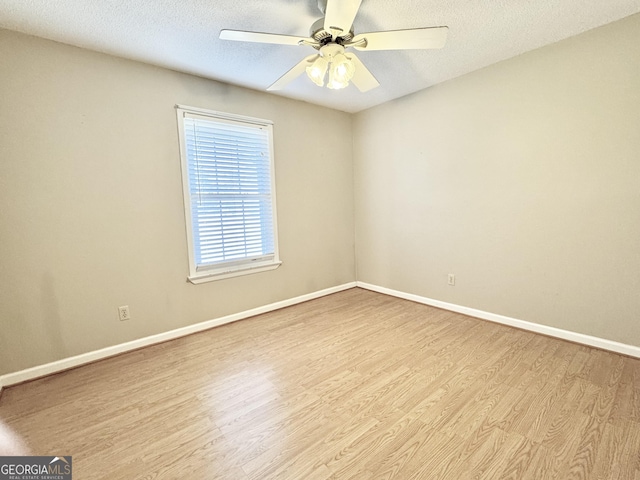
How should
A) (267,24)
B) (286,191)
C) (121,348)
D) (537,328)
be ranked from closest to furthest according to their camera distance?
1. (267,24)
2. (121,348)
3. (537,328)
4. (286,191)

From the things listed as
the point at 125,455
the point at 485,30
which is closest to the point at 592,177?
the point at 485,30

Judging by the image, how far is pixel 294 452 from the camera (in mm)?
1342

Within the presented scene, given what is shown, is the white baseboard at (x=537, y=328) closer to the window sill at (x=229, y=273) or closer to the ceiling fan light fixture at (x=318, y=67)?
the window sill at (x=229, y=273)

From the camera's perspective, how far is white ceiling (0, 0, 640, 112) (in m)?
1.74

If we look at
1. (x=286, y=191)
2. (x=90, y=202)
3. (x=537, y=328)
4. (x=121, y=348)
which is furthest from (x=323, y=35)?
(x=537, y=328)

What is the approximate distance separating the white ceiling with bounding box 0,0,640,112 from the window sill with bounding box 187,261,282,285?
74.4 inches

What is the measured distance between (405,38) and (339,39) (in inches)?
14.8

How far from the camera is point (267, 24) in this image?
192 centimetres

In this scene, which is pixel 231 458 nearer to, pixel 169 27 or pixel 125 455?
pixel 125 455

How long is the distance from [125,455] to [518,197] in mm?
3316
